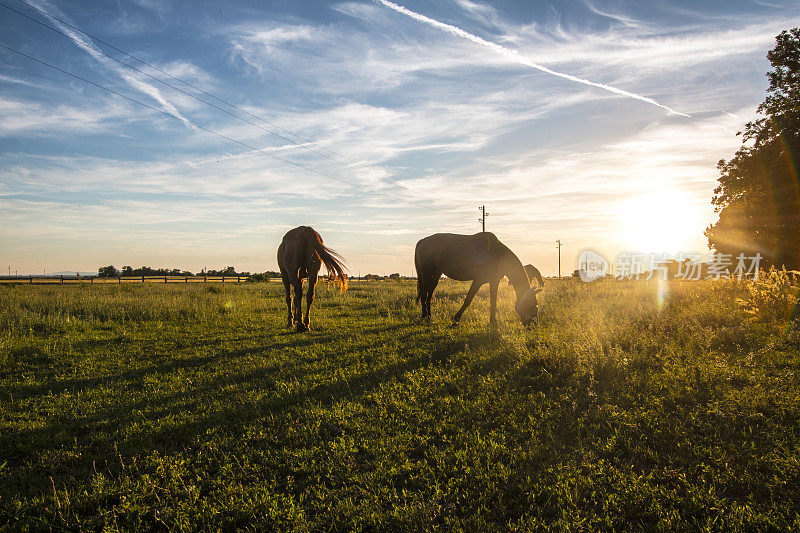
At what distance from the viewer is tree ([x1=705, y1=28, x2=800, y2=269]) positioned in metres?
22.5

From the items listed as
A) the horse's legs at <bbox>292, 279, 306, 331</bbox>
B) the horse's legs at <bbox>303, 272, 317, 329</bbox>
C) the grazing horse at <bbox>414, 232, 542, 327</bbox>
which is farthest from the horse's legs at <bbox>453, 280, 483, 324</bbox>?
the horse's legs at <bbox>292, 279, 306, 331</bbox>

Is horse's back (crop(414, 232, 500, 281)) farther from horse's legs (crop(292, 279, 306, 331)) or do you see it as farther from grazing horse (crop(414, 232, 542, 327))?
horse's legs (crop(292, 279, 306, 331))

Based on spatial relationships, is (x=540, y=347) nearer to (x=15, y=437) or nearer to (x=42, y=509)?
(x=42, y=509)

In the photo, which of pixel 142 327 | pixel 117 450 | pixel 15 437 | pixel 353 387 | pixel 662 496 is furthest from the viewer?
pixel 142 327

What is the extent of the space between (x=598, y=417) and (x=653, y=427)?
21.8 inches

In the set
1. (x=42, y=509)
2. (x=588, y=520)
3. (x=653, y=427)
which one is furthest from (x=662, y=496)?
(x=42, y=509)

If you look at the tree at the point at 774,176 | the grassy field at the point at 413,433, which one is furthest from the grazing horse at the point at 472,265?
the tree at the point at 774,176

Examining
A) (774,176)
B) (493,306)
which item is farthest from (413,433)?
(774,176)

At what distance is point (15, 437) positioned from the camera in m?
4.63

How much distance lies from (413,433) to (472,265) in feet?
28.0

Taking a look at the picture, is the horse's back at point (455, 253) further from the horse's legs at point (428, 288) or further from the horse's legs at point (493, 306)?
the horse's legs at point (493, 306)

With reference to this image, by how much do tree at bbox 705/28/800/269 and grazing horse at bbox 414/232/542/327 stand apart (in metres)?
21.0

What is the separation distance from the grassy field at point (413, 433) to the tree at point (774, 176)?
19869 millimetres

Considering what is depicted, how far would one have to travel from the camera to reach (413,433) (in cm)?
462
